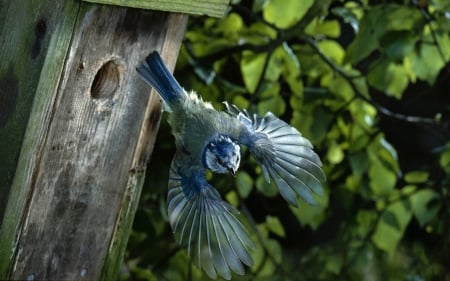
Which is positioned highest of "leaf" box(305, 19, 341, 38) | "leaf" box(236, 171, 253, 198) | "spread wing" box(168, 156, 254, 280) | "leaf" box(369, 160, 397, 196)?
"leaf" box(305, 19, 341, 38)

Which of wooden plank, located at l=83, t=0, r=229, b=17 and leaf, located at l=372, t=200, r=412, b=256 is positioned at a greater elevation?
wooden plank, located at l=83, t=0, r=229, b=17

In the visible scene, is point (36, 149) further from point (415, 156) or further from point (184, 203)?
point (415, 156)

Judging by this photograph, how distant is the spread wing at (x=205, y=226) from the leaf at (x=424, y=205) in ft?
4.44

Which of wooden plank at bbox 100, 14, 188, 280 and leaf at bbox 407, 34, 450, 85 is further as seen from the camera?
leaf at bbox 407, 34, 450, 85

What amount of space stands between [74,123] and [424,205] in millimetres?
1651

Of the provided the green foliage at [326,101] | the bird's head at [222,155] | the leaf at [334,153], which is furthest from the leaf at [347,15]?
the bird's head at [222,155]

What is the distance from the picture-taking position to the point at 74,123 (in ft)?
8.20

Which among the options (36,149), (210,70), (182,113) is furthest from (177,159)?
(210,70)

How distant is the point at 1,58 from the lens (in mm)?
2506

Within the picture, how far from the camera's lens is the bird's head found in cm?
251

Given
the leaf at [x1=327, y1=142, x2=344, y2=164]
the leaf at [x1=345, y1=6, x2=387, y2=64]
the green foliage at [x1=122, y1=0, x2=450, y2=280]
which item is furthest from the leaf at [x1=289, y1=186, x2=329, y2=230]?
the leaf at [x1=345, y1=6, x2=387, y2=64]

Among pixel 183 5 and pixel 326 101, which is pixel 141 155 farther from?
pixel 326 101

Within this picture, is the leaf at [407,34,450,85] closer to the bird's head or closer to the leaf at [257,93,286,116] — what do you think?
the leaf at [257,93,286,116]

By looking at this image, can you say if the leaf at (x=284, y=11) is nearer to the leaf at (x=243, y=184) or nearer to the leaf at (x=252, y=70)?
the leaf at (x=252, y=70)
